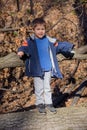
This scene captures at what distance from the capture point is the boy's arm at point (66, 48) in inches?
203

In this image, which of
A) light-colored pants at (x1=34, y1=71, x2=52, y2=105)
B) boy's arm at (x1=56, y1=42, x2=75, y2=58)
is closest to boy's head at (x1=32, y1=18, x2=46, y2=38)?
boy's arm at (x1=56, y1=42, x2=75, y2=58)

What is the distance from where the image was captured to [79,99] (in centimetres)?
A: 984

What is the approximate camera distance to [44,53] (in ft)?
16.7

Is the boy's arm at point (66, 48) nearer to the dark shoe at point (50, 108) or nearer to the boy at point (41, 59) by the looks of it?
the boy at point (41, 59)

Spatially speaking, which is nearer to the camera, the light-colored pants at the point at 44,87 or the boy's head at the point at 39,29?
the boy's head at the point at 39,29

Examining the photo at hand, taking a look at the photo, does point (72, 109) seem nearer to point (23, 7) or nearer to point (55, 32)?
point (55, 32)

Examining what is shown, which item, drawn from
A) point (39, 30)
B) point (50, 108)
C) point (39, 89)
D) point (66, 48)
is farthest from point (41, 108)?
point (39, 30)

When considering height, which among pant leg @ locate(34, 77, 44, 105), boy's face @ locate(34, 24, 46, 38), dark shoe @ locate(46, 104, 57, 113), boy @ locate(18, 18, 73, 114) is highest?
boy's face @ locate(34, 24, 46, 38)

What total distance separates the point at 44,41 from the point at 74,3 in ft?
30.8

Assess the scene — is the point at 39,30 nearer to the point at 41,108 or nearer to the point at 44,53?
the point at 44,53

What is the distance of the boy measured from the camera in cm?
503

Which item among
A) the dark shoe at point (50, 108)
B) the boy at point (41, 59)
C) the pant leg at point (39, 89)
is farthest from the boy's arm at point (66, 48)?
the dark shoe at point (50, 108)

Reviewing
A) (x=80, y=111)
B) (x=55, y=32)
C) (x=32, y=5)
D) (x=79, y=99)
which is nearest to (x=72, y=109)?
(x=80, y=111)

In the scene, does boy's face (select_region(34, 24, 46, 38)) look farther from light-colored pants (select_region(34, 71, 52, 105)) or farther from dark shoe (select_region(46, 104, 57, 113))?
dark shoe (select_region(46, 104, 57, 113))
